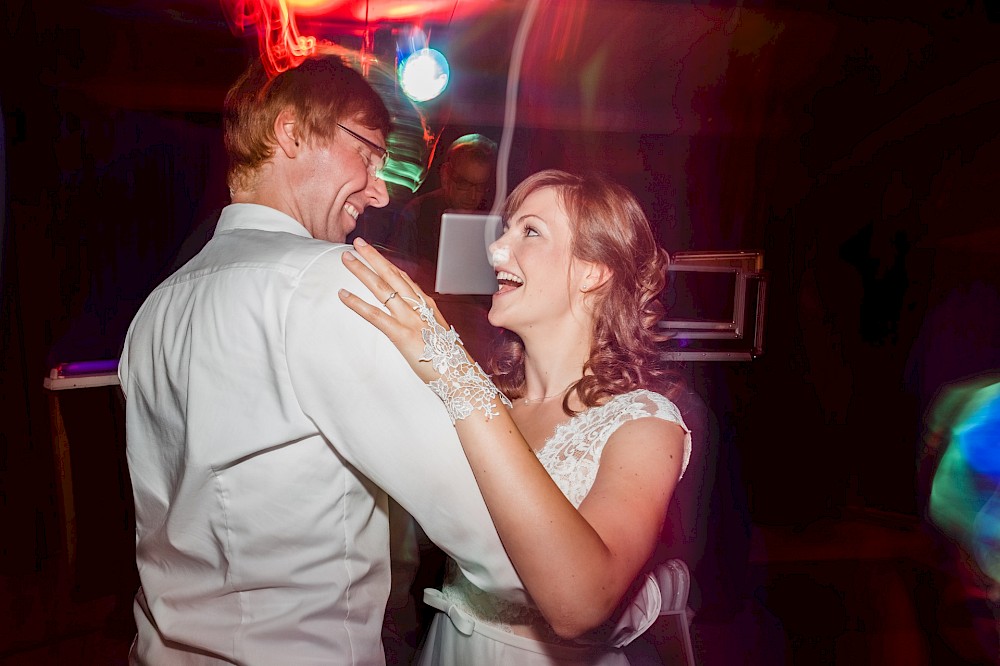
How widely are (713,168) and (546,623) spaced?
4.20m

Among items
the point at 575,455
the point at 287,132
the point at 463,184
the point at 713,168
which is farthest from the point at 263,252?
the point at 713,168

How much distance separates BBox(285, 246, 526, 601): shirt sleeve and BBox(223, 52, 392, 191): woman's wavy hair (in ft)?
0.99

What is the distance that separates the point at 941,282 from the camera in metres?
4.29

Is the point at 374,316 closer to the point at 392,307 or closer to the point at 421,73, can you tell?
the point at 392,307

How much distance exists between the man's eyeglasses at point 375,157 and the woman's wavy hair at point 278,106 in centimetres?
5

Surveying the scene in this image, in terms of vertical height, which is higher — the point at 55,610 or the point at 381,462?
the point at 381,462

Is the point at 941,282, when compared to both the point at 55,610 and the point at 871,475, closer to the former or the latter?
the point at 871,475

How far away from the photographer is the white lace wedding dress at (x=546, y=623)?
4.26 feet

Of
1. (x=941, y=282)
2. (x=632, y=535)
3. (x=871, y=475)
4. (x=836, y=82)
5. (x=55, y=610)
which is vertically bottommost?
(x=55, y=610)

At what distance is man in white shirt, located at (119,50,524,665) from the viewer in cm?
82

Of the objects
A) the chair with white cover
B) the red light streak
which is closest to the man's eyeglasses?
the chair with white cover

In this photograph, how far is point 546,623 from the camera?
1.32 metres

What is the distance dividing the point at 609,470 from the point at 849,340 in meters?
4.01

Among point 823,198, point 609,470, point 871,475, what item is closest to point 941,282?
point 823,198
